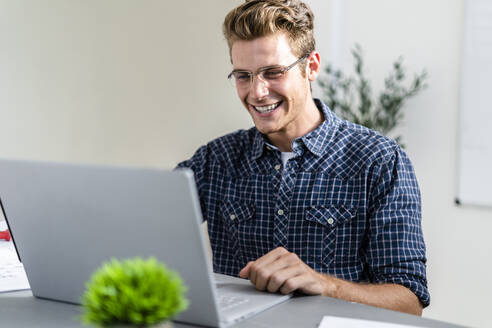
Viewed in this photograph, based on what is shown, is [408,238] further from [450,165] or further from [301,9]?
[450,165]

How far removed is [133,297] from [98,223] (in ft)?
A: 1.38

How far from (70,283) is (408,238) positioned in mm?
835

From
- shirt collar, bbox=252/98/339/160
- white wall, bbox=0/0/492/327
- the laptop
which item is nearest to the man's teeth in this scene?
shirt collar, bbox=252/98/339/160

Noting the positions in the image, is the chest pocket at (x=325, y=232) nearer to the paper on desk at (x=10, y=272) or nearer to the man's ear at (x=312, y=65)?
the man's ear at (x=312, y=65)

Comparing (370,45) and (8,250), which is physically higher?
(370,45)

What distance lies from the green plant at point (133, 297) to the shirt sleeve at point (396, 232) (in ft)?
3.22

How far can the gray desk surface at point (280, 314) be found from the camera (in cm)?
93

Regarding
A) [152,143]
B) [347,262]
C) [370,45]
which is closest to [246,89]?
[347,262]

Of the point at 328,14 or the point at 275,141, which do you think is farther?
the point at 328,14

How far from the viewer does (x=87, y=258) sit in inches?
37.2

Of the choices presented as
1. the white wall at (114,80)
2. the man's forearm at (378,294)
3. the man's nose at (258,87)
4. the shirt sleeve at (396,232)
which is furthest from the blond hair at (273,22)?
the white wall at (114,80)

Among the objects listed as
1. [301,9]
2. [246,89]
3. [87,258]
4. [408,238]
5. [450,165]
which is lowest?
[450,165]

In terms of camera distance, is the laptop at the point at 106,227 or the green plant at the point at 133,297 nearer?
the green plant at the point at 133,297

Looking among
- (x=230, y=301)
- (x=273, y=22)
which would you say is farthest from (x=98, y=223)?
(x=273, y=22)
